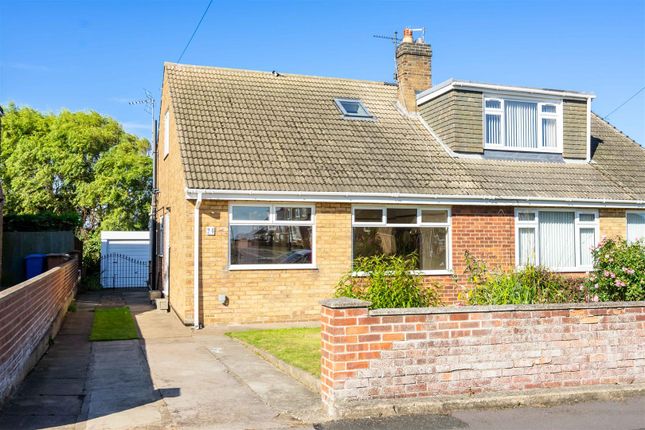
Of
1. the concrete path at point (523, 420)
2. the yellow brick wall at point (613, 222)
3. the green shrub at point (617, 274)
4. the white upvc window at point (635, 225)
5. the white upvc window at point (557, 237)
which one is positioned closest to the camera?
the concrete path at point (523, 420)

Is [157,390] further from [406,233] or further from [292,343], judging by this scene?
[406,233]

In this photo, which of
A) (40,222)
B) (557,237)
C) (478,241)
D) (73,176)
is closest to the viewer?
(478,241)

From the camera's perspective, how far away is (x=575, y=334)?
7824 millimetres

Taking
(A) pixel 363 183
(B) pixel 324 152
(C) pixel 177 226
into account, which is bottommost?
(C) pixel 177 226

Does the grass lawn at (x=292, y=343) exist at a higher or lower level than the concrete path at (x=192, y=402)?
higher

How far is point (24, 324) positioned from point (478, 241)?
10238 millimetres

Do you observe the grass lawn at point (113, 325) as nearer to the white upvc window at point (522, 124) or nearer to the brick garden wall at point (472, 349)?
the brick garden wall at point (472, 349)

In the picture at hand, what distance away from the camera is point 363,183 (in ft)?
47.6

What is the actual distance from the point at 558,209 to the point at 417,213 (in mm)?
3873

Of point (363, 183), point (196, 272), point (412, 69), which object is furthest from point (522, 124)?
point (196, 272)

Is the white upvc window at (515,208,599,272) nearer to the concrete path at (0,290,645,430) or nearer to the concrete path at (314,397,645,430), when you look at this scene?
the concrete path at (0,290,645,430)

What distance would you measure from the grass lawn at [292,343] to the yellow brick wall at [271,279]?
3.26 feet

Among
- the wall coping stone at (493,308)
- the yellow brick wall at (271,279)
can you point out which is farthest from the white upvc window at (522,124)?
the wall coping stone at (493,308)

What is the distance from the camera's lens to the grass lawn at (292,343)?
29.8ft
